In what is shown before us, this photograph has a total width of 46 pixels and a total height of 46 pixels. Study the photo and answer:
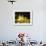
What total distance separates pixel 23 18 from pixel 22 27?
0.38 m

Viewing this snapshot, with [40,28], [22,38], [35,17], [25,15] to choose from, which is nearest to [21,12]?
[25,15]

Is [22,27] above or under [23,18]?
under

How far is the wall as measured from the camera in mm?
5551

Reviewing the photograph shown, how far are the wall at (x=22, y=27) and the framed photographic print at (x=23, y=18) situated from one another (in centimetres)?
17

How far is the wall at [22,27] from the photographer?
5.55 meters

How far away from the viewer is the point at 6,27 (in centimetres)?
560

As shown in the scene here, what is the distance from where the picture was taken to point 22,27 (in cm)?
557

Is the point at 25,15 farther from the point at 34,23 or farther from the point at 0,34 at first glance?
the point at 0,34

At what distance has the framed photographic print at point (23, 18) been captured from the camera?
5.56 meters

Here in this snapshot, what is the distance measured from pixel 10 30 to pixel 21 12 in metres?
0.88

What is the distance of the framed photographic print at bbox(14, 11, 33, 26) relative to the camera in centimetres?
556

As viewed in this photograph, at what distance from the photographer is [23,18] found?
5.61 m

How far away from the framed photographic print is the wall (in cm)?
17

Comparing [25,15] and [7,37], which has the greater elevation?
[25,15]
